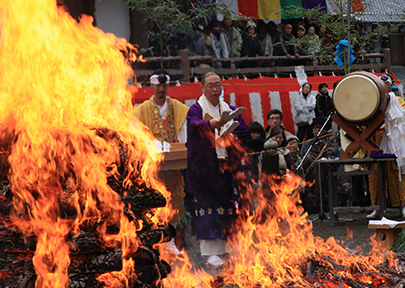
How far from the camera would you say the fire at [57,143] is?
109 inches

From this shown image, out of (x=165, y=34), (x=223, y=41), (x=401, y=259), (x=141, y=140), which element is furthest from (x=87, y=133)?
(x=223, y=41)

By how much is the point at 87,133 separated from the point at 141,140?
0.43 metres

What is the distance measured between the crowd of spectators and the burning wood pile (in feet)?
25.3

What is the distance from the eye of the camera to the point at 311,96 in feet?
33.6

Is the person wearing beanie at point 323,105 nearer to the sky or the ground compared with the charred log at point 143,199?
nearer to the sky

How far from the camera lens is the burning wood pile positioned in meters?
2.70

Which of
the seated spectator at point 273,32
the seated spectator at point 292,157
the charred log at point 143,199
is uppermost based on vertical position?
the seated spectator at point 273,32

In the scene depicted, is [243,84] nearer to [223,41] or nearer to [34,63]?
[223,41]

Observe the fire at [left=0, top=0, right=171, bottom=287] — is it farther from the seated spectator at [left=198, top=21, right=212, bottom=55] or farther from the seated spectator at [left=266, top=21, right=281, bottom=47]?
the seated spectator at [left=266, top=21, right=281, bottom=47]

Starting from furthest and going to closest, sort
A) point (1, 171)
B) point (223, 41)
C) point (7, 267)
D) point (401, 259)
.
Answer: point (223, 41)
point (401, 259)
point (1, 171)
point (7, 267)

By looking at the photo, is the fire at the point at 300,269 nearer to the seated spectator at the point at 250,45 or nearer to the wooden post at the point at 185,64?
the wooden post at the point at 185,64

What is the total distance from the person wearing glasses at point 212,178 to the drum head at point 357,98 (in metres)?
2.13

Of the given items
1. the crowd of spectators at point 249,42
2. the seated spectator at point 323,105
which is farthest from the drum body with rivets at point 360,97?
the crowd of spectators at point 249,42

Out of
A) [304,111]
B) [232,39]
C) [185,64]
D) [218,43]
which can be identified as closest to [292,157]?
[304,111]
